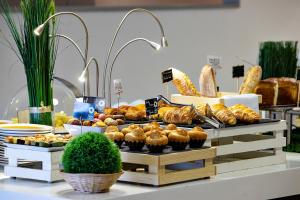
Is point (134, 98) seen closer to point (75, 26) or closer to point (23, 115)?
point (75, 26)

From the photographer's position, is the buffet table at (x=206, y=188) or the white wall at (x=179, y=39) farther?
the white wall at (x=179, y=39)

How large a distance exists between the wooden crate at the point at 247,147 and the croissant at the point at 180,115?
15cm

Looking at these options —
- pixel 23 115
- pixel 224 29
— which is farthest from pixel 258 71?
pixel 224 29

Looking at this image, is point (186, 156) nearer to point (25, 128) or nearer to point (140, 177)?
point (140, 177)

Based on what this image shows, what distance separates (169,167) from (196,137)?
9.5 inches

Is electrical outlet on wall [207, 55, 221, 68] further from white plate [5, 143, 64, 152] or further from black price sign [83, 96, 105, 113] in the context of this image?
white plate [5, 143, 64, 152]

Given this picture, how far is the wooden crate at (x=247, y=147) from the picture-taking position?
3537 millimetres

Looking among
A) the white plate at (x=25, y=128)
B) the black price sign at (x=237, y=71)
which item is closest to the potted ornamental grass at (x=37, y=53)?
the white plate at (x=25, y=128)

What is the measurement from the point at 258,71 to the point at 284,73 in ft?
3.61

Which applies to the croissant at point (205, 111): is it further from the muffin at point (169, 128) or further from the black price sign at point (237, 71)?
the black price sign at point (237, 71)

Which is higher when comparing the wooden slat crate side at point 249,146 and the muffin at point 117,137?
the muffin at point 117,137

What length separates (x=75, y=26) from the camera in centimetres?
634

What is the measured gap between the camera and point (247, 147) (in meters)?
3.65

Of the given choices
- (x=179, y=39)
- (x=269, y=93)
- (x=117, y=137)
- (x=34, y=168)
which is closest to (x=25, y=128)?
(x=34, y=168)
